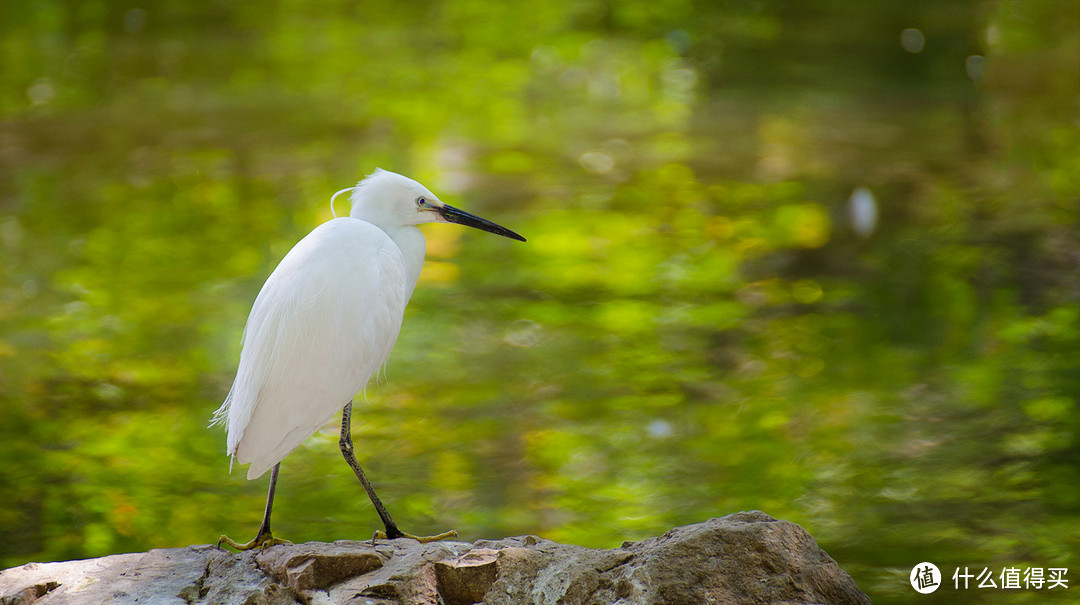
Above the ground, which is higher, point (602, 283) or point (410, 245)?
point (602, 283)

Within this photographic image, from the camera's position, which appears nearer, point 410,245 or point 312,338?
point 312,338

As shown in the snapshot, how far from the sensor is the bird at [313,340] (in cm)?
280

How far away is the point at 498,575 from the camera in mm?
2588

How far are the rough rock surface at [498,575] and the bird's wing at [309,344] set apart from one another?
0.30 meters

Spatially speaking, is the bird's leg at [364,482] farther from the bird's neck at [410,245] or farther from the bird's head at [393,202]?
the bird's head at [393,202]

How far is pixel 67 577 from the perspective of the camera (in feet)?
8.93

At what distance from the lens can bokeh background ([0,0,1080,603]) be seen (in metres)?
3.98

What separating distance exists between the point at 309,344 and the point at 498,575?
78 cm

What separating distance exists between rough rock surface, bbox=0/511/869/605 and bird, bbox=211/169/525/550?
0.90 ft

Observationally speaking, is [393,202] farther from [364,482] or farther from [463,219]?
[364,482]

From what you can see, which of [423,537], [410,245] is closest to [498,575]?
[423,537]

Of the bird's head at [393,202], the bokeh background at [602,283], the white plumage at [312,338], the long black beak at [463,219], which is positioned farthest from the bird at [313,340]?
the bokeh background at [602,283]

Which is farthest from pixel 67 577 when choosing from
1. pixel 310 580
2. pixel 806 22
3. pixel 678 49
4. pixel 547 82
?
pixel 806 22

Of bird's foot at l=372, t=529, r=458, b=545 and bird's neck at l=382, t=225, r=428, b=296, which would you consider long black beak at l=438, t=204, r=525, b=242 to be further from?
bird's foot at l=372, t=529, r=458, b=545
